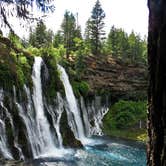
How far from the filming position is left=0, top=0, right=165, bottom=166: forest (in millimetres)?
23547

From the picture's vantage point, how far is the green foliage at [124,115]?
44.5 m

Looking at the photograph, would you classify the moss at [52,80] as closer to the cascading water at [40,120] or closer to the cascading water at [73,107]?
the cascading water at [40,120]

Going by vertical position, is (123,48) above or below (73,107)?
above

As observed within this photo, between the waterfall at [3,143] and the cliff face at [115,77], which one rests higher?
the cliff face at [115,77]

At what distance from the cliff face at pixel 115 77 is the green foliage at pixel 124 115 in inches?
74.7

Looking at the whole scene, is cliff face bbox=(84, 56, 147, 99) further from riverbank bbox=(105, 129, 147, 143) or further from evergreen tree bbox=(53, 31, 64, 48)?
evergreen tree bbox=(53, 31, 64, 48)

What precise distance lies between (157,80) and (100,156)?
24407 millimetres

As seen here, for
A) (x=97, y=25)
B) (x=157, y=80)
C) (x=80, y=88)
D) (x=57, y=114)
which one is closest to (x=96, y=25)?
(x=97, y=25)

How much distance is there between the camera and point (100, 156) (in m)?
26.6

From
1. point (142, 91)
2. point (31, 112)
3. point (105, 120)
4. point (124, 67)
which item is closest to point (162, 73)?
point (31, 112)

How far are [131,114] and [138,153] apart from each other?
55.2 feet

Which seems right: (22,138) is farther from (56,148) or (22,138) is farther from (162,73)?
(162,73)

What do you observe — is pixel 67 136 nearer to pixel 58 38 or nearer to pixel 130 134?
pixel 130 134

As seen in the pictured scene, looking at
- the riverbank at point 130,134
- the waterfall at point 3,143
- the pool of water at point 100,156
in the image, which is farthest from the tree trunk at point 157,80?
the riverbank at point 130,134
